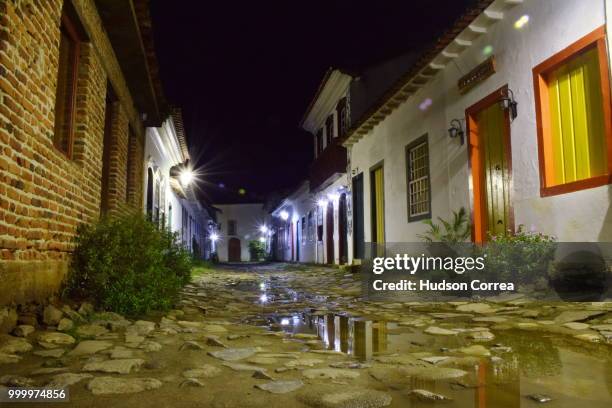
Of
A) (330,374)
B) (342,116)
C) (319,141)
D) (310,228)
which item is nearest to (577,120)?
(330,374)

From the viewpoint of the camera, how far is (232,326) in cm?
444

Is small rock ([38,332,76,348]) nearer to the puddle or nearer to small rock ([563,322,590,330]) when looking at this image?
the puddle

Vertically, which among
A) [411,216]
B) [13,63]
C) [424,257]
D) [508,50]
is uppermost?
[508,50]

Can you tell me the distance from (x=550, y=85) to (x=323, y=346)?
192 inches

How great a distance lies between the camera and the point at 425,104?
31.8 ft

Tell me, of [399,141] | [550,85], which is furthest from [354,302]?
[399,141]

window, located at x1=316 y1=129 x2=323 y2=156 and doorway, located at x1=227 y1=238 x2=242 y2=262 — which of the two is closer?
window, located at x1=316 y1=129 x2=323 y2=156

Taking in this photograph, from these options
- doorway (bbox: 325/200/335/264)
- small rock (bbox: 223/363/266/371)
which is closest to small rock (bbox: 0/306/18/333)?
small rock (bbox: 223/363/266/371)

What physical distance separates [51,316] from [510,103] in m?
6.30

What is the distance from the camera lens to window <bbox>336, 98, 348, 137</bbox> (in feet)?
49.4

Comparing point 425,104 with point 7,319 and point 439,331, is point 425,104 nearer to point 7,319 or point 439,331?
point 439,331

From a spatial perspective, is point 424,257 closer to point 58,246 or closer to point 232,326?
point 232,326

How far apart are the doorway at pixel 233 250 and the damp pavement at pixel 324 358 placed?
158 ft

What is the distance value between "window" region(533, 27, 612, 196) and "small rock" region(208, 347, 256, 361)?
14.2 ft
